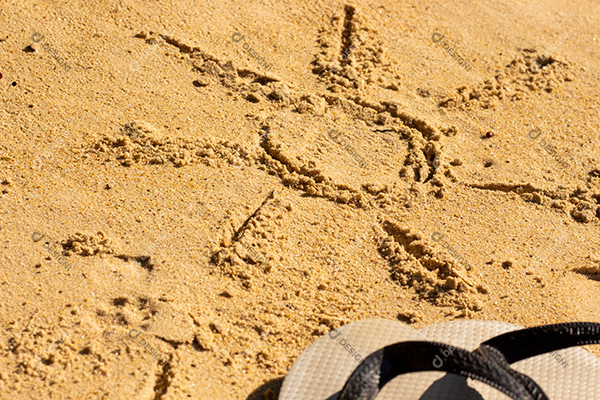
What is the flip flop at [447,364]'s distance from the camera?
186 cm

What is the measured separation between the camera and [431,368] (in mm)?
1909

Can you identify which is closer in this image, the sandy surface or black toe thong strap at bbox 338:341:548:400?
black toe thong strap at bbox 338:341:548:400

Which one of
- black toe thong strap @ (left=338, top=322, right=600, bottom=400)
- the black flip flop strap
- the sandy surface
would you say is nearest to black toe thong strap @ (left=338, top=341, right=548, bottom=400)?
black toe thong strap @ (left=338, top=322, right=600, bottom=400)

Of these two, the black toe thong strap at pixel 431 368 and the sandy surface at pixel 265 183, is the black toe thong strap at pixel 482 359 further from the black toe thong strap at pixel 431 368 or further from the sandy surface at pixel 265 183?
the sandy surface at pixel 265 183

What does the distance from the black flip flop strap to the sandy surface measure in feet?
1.35

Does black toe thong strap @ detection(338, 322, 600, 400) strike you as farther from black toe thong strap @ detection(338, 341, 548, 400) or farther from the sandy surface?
the sandy surface

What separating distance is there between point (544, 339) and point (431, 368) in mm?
444

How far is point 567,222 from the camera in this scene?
291cm

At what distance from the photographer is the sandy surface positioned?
91.7 inches

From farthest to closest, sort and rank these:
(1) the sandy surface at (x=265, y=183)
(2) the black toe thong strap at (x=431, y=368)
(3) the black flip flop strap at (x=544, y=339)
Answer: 1. (1) the sandy surface at (x=265, y=183)
2. (3) the black flip flop strap at (x=544, y=339)
3. (2) the black toe thong strap at (x=431, y=368)

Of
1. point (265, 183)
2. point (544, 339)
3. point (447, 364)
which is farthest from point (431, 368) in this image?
point (265, 183)

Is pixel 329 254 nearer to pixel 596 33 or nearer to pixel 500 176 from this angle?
pixel 500 176

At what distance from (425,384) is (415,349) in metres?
0.29

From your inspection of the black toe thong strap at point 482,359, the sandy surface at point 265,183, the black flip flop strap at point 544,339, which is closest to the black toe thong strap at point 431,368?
the black toe thong strap at point 482,359
